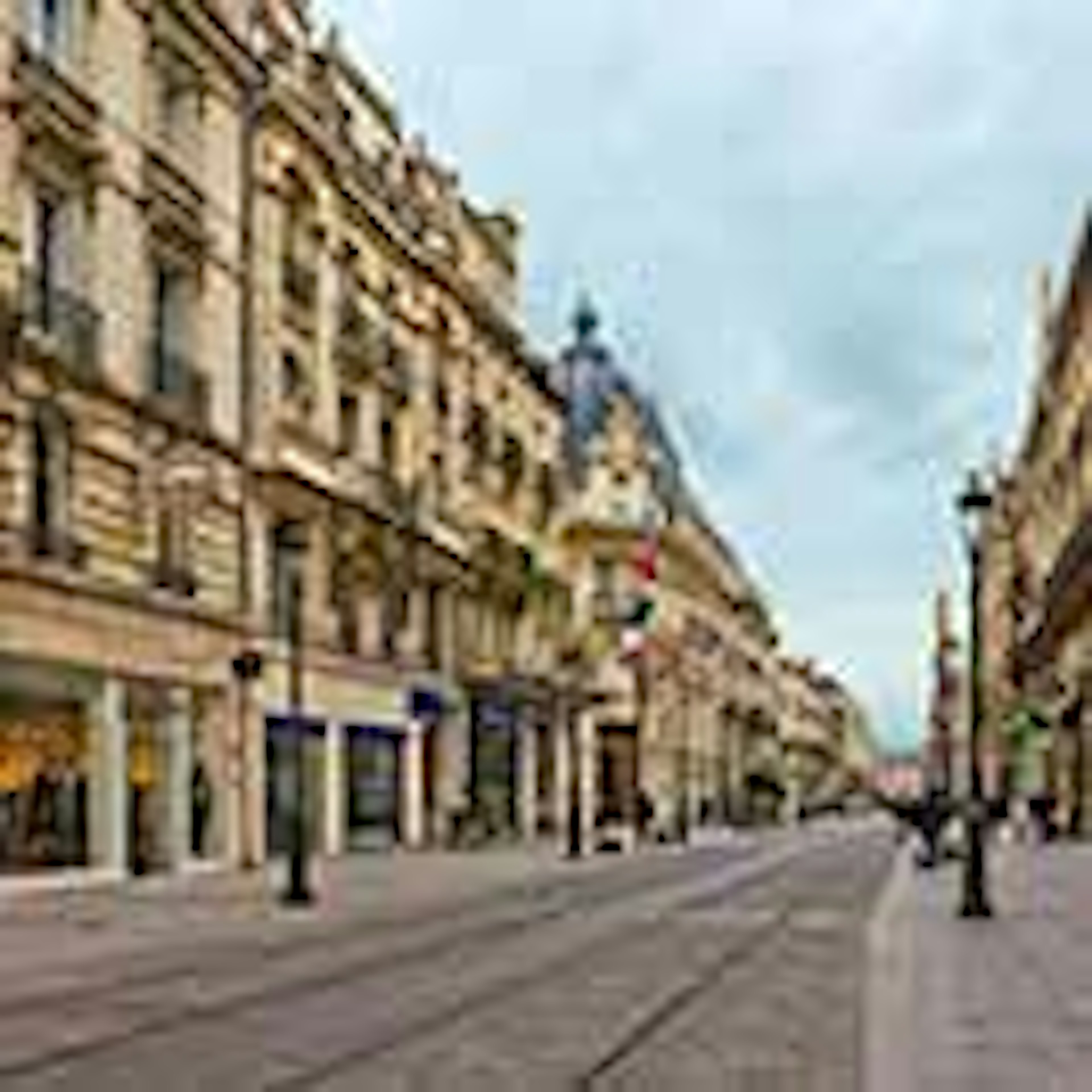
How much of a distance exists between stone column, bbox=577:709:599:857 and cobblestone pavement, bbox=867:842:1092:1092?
4446cm

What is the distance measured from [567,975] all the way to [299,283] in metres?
33.5

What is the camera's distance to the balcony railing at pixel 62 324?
1537 inches

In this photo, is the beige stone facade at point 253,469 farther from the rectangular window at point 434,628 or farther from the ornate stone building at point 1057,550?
the ornate stone building at point 1057,550

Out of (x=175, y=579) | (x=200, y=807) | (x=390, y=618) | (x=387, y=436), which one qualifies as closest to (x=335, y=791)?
(x=390, y=618)

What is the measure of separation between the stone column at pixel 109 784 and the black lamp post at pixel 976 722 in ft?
43.8

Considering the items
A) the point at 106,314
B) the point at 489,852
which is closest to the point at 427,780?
the point at 489,852

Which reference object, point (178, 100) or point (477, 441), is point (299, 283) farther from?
point (477, 441)

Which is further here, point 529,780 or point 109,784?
point 529,780

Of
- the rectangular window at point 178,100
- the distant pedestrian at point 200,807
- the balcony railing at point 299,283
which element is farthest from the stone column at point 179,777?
the balcony railing at point 299,283

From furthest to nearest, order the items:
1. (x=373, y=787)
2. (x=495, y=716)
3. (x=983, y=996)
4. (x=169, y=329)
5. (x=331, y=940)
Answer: (x=495, y=716), (x=373, y=787), (x=169, y=329), (x=331, y=940), (x=983, y=996)

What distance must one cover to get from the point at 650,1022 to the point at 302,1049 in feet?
10.2

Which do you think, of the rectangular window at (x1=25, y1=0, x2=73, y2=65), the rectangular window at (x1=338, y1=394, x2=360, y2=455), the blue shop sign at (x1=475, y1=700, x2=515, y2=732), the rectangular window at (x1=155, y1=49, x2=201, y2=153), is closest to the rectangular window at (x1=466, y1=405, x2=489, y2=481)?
the blue shop sign at (x1=475, y1=700, x2=515, y2=732)

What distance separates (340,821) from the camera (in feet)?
192

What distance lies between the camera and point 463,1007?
20062mm
